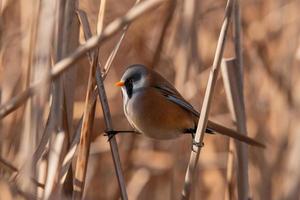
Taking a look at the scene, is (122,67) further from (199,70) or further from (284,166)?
(284,166)

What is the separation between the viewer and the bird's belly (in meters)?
2.06

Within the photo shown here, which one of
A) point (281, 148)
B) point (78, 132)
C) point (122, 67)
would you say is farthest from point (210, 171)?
point (78, 132)

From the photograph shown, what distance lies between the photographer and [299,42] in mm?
2324

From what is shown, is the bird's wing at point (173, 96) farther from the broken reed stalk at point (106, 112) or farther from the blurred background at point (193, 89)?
the broken reed stalk at point (106, 112)

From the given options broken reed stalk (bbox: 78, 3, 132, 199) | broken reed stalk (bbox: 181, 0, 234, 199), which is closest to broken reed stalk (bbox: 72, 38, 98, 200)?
broken reed stalk (bbox: 78, 3, 132, 199)

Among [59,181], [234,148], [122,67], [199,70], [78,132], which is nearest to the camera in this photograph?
[59,181]

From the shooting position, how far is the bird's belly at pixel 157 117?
6.77 ft

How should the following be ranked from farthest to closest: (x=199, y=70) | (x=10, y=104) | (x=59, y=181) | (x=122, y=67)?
(x=122, y=67) → (x=199, y=70) → (x=59, y=181) → (x=10, y=104)

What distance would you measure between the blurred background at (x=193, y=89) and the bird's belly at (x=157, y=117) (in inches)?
7.7

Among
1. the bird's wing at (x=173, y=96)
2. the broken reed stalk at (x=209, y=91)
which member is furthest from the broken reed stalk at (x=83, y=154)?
the bird's wing at (x=173, y=96)

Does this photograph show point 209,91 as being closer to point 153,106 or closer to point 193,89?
point 153,106

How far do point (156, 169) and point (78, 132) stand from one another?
0.95 metres

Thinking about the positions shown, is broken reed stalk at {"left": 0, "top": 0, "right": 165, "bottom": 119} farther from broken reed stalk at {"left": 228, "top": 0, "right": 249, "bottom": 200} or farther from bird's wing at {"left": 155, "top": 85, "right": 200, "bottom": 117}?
bird's wing at {"left": 155, "top": 85, "right": 200, "bottom": 117}

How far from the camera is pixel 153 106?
6.93 ft
